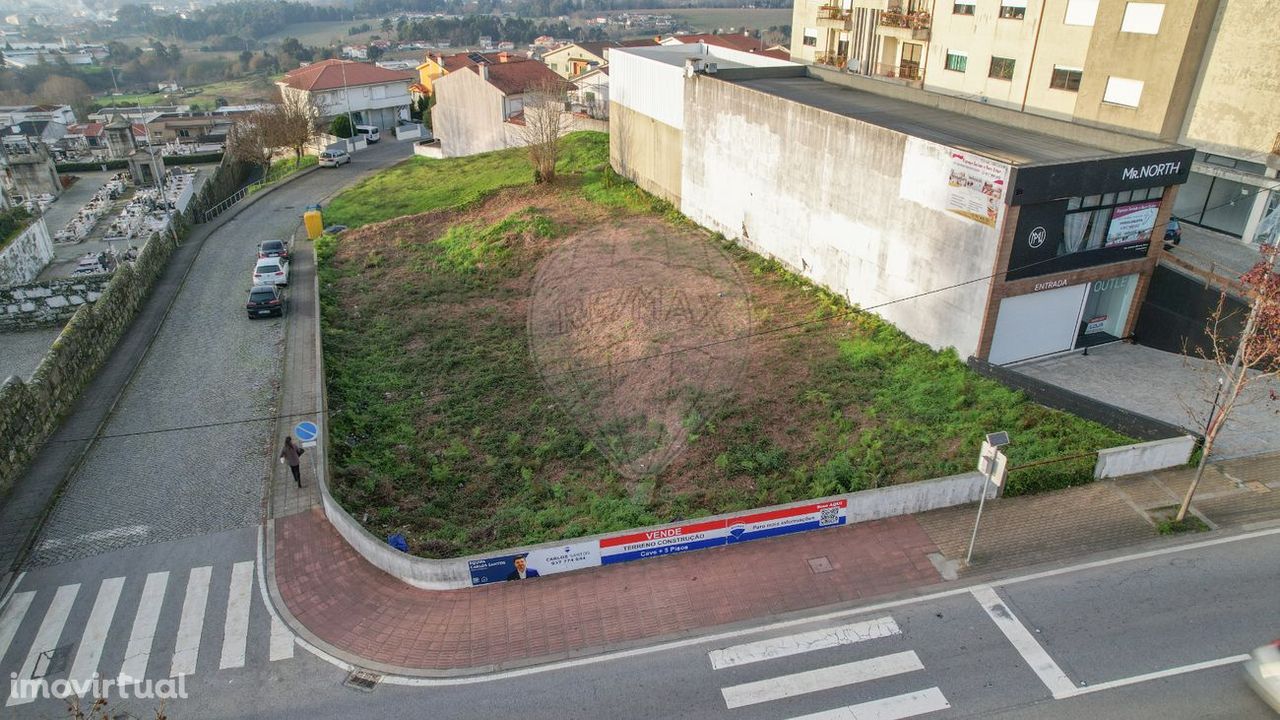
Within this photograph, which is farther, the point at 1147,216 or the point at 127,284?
the point at 127,284

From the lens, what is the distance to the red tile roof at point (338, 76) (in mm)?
80375

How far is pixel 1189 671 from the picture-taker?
1222 centimetres

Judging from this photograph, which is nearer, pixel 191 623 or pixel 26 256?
pixel 191 623

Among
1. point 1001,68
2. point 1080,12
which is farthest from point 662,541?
point 1001,68

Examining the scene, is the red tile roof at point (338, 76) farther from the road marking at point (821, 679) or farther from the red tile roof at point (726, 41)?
the road marking at point (821, 679)

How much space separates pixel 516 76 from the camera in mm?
58406

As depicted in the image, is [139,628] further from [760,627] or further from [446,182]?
[446,182]

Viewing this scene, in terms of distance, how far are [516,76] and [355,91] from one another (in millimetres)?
33533

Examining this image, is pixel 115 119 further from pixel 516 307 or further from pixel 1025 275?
pixel 1025 275

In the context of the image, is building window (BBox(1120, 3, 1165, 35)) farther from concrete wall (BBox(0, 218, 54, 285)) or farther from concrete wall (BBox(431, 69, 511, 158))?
concrete wall (BBox(0, 218, 54, 285))

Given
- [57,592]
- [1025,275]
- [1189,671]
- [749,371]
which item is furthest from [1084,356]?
[57,592]

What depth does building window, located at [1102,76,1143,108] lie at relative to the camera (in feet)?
92.3

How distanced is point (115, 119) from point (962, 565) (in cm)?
9841

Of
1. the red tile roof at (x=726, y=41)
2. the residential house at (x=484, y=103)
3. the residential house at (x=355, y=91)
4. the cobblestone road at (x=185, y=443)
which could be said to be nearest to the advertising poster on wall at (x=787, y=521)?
the cobblestone road at (x=185, y=443)
